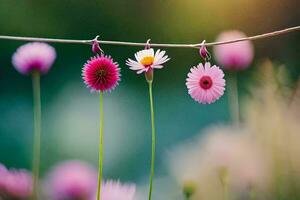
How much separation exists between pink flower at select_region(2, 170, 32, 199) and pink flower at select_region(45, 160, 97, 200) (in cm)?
6

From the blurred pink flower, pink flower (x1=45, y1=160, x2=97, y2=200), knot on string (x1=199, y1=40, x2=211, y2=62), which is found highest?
knot on string (x1=199, y1=40, x2=211, y2=62)

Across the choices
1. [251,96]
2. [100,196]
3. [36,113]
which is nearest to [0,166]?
[36,113]

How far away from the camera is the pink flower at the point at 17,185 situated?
1488 mm

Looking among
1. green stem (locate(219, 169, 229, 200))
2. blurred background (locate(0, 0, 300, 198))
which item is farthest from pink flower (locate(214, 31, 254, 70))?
green stem (locate(219, 169, 229, 200))

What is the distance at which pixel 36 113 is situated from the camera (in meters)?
1.53

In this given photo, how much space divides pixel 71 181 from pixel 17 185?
15 centimetres

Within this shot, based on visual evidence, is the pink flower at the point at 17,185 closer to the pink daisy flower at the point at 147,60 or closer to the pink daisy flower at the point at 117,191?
the pink daisy flower at the point at 117,191

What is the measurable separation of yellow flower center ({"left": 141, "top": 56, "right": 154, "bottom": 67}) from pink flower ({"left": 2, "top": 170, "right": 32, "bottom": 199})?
0.48 meters

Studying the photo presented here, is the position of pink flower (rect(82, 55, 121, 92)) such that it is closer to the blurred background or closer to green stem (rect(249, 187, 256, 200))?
the blurred background

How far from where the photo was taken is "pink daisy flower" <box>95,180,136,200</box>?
152 centimetres

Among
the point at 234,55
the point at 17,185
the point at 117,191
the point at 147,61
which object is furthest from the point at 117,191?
the point at 234,55

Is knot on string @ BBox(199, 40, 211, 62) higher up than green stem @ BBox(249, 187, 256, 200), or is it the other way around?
knot on string @ BBox(199, 40, 211, 62)

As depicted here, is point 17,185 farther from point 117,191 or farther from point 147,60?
point 147,60

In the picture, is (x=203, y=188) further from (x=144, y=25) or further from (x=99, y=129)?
(x=144, y=25)
